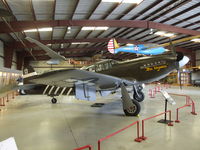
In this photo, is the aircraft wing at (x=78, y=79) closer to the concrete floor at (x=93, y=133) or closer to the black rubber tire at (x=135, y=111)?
the black rubber tire at (x=135, y=111)

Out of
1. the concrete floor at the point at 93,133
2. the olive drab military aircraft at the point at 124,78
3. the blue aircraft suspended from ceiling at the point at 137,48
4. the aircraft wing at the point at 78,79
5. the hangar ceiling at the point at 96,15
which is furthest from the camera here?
the blue aircraft suspended from ceiling at the point at 137,48

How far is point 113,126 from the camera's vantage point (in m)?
4.59

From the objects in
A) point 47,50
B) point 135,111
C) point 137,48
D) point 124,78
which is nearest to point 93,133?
point 135,111

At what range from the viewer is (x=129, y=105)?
534 cm

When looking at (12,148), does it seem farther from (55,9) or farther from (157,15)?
(157,15)

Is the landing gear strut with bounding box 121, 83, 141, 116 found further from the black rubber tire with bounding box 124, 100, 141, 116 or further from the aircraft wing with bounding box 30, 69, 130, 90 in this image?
the aircraft wing with bounding box 30, 69, 130, 90

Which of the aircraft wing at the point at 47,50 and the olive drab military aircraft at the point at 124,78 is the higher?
the aircraft wing at the point at 47,50

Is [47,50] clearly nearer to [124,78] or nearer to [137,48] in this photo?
[124,78]

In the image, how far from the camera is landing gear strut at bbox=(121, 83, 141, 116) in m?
5.30

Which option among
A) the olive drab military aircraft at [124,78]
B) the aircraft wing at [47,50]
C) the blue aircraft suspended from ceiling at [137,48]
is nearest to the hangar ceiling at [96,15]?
the aircraft wing at [47,50]

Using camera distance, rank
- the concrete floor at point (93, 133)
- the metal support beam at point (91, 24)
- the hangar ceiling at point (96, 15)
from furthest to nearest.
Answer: the metal support beam at point (91, 24), the hangar ceiling at point (96, 15), the concrete floor at point (93, 133)

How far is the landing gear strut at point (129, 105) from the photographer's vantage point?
5.30 meters

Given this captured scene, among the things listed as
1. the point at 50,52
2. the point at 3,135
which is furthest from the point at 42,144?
the point at 50,52

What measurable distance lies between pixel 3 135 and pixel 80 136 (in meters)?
2.09
